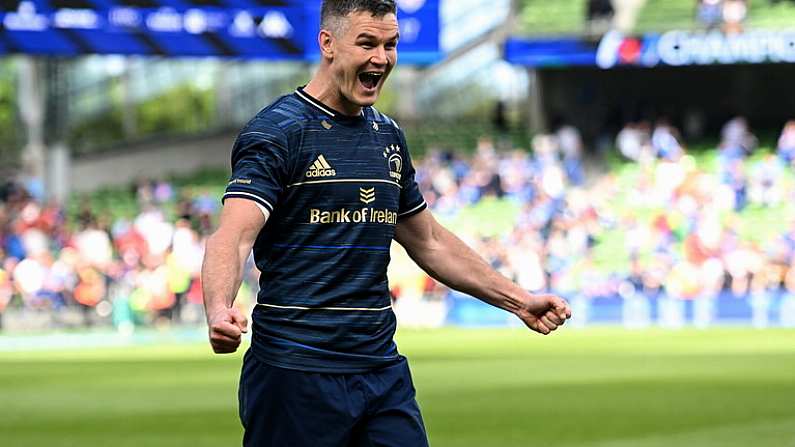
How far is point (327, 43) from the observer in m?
5.04

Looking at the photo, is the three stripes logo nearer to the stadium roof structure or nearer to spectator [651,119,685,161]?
the stadium roof structure

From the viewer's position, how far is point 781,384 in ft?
50.8

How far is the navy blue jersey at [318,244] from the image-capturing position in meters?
4.91

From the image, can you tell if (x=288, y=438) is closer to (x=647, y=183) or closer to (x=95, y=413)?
(x=95, y=413)

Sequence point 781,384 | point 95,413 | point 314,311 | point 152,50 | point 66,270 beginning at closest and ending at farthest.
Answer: point 314,311
point 95,413
point 781,384
point 66,270
point 152,50

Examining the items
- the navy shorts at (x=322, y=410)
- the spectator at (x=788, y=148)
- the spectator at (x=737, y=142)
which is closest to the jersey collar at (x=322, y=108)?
the navy shorts at (x=322, y=410)

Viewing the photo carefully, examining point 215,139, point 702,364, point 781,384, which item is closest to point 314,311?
point 781,384

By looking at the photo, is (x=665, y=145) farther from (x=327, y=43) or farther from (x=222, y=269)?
(x=222, y=269)

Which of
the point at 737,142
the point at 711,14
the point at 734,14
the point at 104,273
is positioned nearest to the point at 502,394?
the point at 104,273

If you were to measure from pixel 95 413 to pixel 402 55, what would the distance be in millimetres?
17829

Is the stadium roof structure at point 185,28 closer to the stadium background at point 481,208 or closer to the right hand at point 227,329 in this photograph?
the stadium background at point 481,208

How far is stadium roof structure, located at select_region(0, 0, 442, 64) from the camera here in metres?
29.9

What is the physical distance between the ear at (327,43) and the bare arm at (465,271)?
0.72 m

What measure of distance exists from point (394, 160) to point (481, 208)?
2696cm
